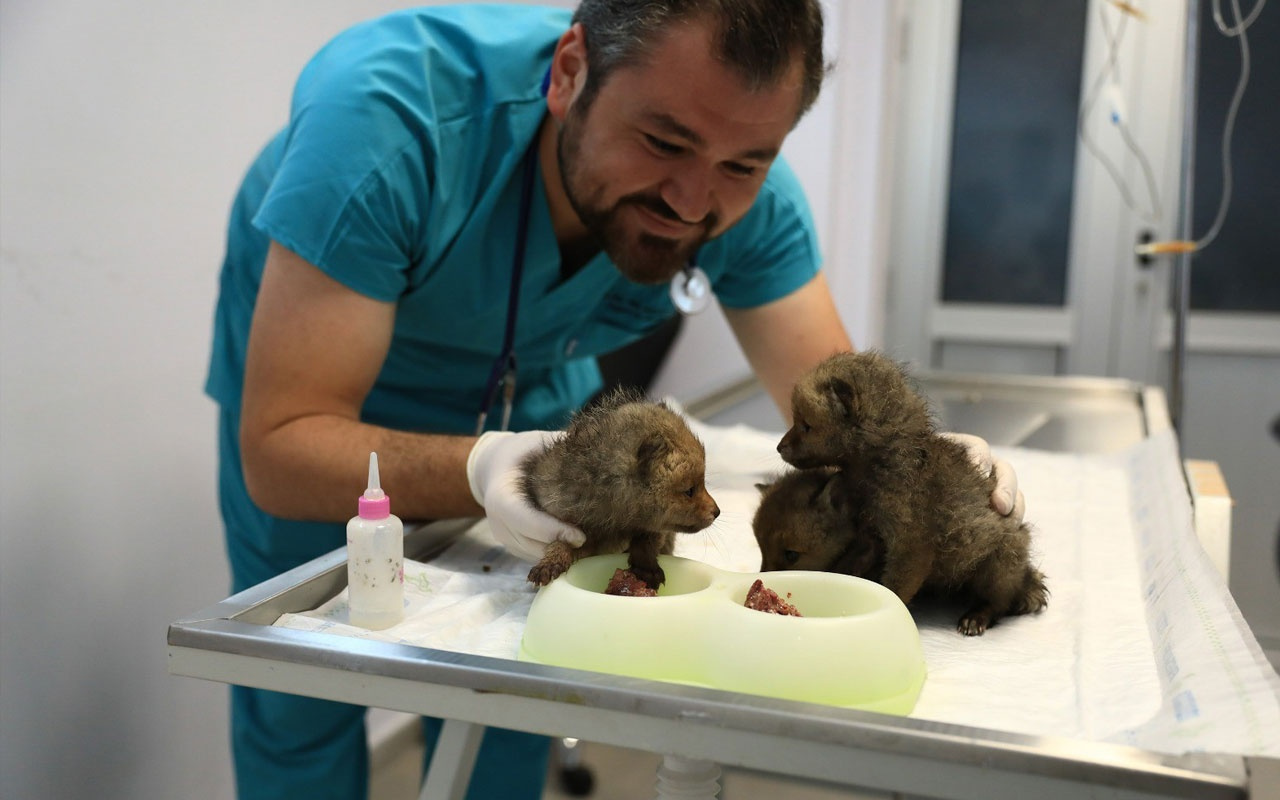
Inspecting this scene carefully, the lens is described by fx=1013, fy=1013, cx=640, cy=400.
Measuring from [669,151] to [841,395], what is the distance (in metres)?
0.51

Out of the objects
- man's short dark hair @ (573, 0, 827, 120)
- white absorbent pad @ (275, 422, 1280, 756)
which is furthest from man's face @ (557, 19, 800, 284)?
white absorbent pad @ (275, 422, 1280, 756)

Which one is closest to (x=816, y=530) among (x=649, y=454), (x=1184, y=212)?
(x=649, y=454)

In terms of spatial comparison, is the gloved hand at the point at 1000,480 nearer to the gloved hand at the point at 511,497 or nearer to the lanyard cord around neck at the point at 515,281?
the gloved hand at the point at 511,497

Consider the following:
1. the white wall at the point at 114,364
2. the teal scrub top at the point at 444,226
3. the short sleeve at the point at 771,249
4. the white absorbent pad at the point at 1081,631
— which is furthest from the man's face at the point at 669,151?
the white wall at the point at 114,364

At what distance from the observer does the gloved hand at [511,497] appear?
4.32 feet

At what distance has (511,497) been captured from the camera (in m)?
1.35

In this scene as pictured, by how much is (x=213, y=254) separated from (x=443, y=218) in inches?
36.0

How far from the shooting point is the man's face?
4.88 feet

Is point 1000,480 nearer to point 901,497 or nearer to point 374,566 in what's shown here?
point 901,497

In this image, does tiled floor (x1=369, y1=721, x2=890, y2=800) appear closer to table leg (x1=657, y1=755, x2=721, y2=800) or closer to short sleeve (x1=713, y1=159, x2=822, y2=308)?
short sleeve (x1=713, y1=159, x2=822, y2=308)

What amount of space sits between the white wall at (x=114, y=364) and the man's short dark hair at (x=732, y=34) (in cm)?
105

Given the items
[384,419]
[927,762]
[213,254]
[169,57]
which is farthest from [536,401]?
[927,762]

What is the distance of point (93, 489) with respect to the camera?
204 centimetres

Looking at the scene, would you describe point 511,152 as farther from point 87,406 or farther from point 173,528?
point 173,528
